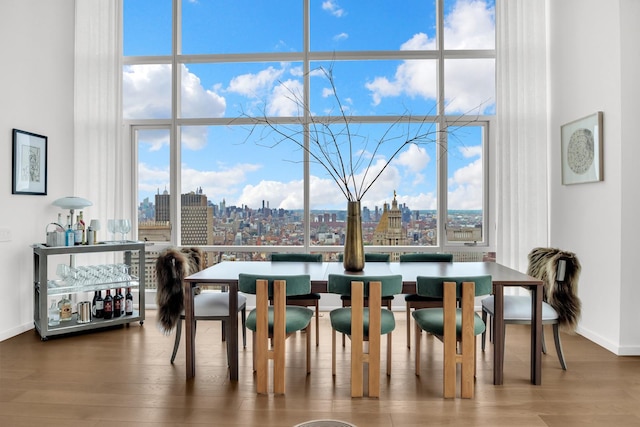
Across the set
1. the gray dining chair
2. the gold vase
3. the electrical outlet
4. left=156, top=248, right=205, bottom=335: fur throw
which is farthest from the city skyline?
left=156, top=248, right=205, bottom=335: fur throw

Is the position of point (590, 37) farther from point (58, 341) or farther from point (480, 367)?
point (58, 341)

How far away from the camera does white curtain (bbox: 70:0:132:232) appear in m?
4.91

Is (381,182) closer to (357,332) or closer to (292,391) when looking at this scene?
(357,332)

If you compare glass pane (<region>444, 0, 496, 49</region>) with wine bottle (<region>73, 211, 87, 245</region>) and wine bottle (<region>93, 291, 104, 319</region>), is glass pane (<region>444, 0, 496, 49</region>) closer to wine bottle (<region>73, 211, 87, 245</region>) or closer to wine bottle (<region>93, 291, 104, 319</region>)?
wine bottle (<region>73, 211, 87, 245</region>)

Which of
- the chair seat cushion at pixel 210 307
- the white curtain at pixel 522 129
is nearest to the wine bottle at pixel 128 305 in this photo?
the chair seat cushion at pixel 210 307

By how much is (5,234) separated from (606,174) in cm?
533

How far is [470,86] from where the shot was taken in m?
4.98

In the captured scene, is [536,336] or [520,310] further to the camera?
[520,310]

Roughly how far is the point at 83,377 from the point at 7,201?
1.98m

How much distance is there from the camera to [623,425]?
2318mm

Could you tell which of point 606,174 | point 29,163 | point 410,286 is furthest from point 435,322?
point 29,163

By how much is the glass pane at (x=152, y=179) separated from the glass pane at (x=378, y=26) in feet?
7.28

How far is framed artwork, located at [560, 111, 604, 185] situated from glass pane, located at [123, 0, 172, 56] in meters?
4.50

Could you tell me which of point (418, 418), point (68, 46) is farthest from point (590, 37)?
point (68, 46)
